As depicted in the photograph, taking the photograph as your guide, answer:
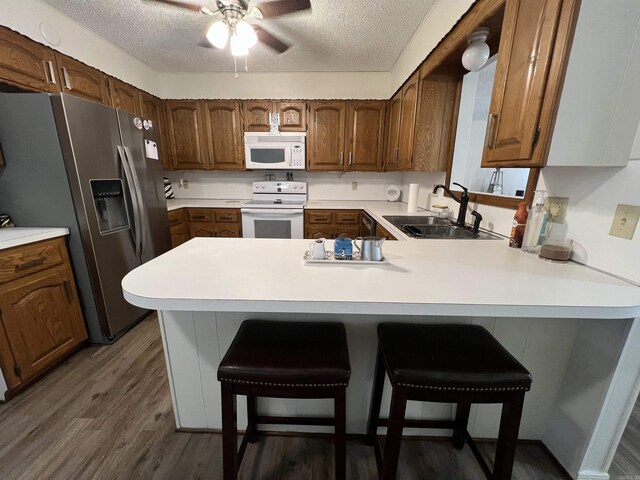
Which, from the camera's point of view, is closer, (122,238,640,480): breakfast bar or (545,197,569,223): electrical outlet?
(122,238,640,480): breakfast bar

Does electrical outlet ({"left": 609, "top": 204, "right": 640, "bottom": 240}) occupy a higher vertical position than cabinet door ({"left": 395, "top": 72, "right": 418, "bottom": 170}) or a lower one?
lower

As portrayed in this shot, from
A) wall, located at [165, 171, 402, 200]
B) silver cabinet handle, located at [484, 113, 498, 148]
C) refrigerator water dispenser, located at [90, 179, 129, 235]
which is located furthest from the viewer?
wall, located at [165, 171, 402, 200]

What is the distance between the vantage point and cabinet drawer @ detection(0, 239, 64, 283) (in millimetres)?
1374

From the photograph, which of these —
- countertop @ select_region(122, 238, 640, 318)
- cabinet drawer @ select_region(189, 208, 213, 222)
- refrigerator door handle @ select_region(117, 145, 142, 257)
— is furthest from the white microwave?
countertop @ select_region(122, 238, 640, 318)

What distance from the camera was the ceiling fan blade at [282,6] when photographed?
1.58m

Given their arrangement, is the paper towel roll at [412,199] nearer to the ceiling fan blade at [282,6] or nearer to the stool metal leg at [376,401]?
the ceiling fan blade at [282,6]

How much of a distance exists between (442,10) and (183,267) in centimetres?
241

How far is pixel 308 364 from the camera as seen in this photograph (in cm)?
81

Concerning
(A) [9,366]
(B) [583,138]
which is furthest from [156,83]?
(B) [583,138]

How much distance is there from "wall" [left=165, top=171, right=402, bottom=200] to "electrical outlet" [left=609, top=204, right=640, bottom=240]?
9.20 feet

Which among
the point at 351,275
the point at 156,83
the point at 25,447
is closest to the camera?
the point at 351,275

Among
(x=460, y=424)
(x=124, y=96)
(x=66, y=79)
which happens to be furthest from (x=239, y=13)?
(x=460, y=424)

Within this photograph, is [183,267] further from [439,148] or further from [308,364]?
[439,148]

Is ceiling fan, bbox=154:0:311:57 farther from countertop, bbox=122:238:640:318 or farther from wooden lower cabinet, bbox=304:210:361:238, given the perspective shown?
wooden lower cabinet, bbox=304:210:361:238
